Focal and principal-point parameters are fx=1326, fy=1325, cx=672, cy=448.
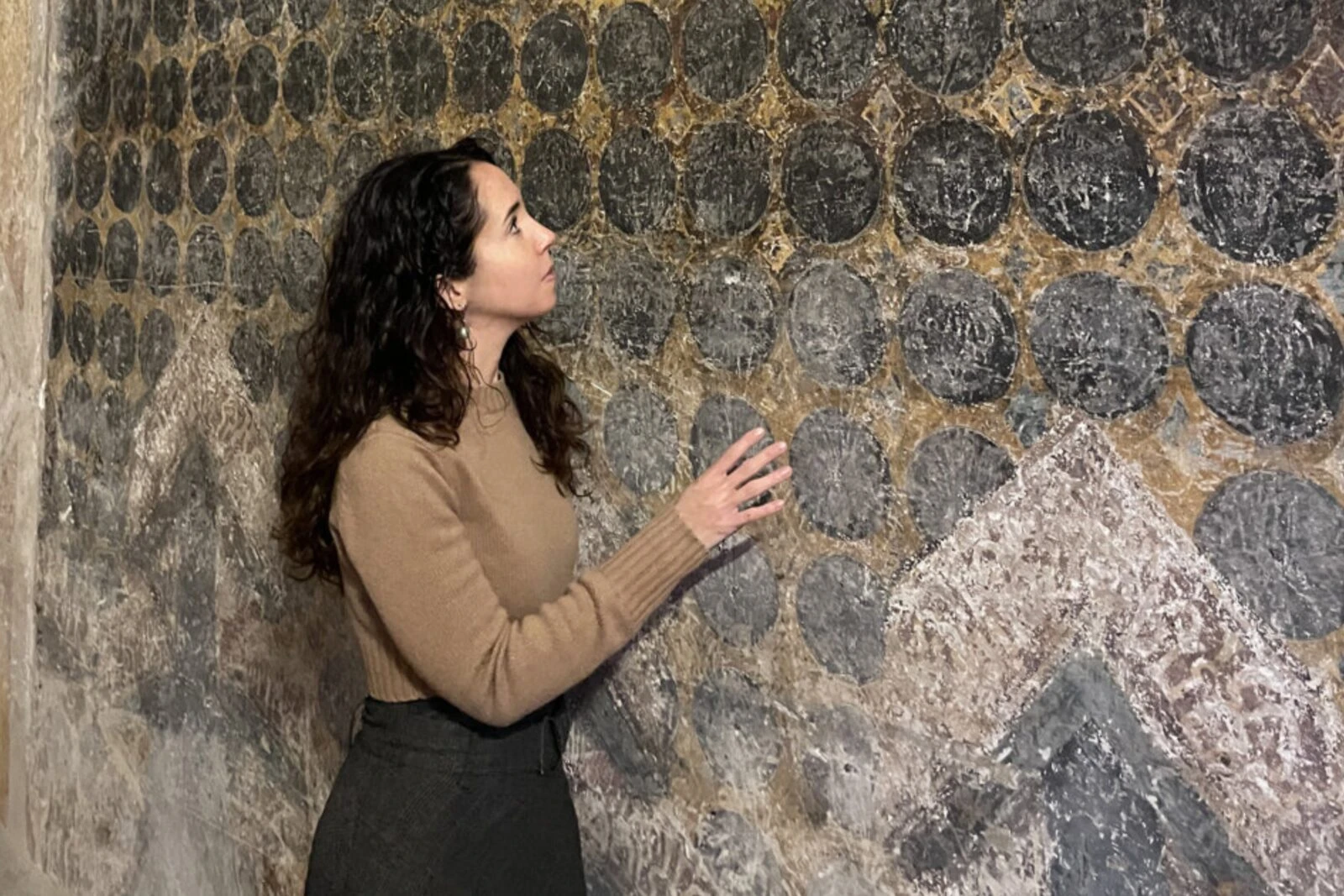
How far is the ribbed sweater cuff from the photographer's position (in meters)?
1.53

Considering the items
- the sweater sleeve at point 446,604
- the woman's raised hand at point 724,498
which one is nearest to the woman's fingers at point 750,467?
the woman's raised hand at point 724,498

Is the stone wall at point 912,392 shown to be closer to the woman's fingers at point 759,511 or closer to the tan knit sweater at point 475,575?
the woman's fingers at point 759,511

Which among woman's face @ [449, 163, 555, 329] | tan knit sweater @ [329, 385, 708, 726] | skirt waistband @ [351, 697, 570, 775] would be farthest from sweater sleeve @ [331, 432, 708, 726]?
woman's face @ [449, 163, 555, 329]

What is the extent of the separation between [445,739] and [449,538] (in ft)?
0.95

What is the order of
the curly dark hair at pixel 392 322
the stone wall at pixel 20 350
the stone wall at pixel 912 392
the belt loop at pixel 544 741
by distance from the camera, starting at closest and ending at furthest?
the stone wall at pixel 912 392 → the curly dark hair at pixel 392 322 → the belt loop at pixel 544 741 → the stone wall at pixel 20 350

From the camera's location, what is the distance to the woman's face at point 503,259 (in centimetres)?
158

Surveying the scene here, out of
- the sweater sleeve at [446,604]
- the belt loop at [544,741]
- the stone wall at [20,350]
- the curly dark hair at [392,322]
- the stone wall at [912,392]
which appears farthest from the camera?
the stone wall at [20,350]

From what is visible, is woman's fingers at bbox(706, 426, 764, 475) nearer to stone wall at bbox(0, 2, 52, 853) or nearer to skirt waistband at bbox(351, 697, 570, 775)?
skirt waistband at bbox(351, 697, 570, 775)

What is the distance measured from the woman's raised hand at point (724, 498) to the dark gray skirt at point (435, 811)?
1.14ft

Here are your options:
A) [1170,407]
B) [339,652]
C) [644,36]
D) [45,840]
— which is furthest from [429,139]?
[45,840]

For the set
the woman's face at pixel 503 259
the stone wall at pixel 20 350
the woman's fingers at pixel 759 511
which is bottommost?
the stone wall at pixel 20 350

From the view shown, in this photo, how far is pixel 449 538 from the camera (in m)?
1.45

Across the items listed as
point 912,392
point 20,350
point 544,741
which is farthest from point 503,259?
point 20,350

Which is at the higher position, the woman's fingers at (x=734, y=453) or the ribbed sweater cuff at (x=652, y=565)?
the woman's fingers at (x=734, y=453)
